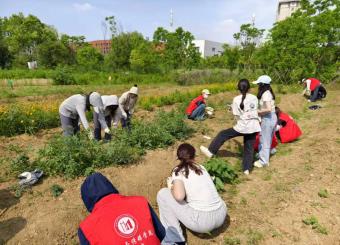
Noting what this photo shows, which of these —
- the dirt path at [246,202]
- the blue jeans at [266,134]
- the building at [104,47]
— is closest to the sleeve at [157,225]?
the dirt path at [246,202]

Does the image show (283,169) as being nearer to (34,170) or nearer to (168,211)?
(168,211)

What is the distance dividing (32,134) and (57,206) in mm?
4323

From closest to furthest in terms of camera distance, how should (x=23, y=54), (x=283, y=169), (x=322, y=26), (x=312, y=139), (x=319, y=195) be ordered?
(x=319, y=195)
(x=283, y=169)
(x=312, y=139)
(x=322, y=26)
(x=23, y=54)

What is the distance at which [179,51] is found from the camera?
27.8 m

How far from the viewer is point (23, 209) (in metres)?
3.57

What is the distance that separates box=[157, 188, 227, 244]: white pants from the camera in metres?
2.94

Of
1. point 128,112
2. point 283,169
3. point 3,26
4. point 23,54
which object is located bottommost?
point 283,169

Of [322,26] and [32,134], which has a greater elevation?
[322,26]

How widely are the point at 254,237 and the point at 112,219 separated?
2.19 meters

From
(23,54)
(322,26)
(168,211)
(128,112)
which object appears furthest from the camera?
(23,54)

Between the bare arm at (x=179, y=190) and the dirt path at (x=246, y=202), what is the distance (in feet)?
2.40

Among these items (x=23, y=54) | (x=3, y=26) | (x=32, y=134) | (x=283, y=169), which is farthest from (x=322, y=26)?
(x=3, y=26)

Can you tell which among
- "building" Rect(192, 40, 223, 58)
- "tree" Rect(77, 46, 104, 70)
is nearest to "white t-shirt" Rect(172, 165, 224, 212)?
"tree" Rect(77, 46, 104, 70)

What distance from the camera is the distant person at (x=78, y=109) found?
15.5 feet
